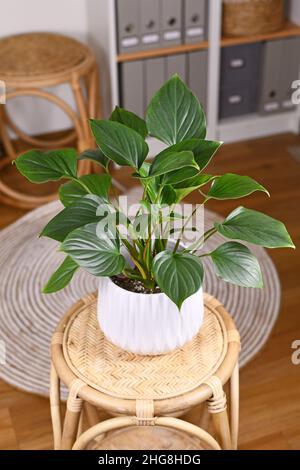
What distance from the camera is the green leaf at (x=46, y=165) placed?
1.37 metres

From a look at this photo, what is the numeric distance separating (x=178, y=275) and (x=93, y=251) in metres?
0.15

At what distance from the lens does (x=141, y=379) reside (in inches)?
55.9

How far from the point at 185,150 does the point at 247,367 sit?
894 mm

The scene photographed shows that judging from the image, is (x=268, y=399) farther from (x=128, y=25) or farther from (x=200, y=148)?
(x=128, y=25)

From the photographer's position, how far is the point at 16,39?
8.80ft

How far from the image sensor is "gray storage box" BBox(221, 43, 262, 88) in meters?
2.88

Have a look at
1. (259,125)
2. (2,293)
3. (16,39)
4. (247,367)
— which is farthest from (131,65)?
(247,367)

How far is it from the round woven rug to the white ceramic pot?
23.1 inches

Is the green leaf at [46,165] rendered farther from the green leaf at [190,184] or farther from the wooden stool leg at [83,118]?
the wooden stool leg at [83,118]

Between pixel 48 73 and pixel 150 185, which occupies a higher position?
pixel 150 185

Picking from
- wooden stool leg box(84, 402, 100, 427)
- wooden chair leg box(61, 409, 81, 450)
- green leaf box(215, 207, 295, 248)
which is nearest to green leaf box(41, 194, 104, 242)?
green leaf box(215, 207, 295, 248)

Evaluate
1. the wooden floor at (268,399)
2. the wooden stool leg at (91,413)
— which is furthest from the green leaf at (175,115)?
the wooden floor at (268,399)

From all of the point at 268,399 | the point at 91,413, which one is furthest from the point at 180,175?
the point at 268,399

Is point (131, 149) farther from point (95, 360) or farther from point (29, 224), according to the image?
point (29, 224)
